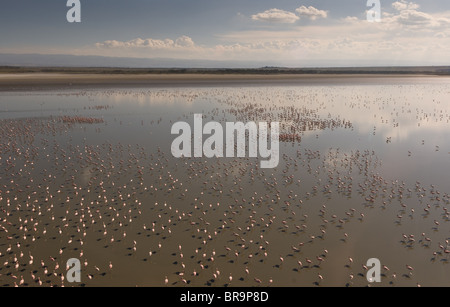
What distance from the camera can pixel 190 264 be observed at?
13477 millimetres

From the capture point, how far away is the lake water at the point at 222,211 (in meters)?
13.2

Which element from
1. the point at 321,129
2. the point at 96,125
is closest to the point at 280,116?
the point at 321,129

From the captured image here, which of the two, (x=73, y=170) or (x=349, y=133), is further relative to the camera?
(x=349, y=133)

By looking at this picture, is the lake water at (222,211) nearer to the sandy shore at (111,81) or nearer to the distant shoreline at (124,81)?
the distant shoreline at (124,81)

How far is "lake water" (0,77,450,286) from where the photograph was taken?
13.2m

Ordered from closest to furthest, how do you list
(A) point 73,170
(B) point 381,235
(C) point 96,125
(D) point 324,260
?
(D) point 324,260 → (B) point 381,235 → (A) point 73,170 → (C) point 96,125

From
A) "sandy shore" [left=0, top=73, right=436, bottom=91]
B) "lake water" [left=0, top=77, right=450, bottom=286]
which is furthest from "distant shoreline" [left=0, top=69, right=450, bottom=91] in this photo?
"lake water" [left=0, top=77, right=450, bottom=286]

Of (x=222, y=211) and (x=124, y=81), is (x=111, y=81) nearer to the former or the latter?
(x=124, y=81)

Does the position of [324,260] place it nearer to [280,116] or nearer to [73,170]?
[73,170]

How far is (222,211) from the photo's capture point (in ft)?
59.8

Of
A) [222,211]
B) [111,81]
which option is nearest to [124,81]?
[111,81]

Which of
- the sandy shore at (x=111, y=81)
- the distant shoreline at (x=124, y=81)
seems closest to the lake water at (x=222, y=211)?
the distant shoreline at (x=124, y=81)

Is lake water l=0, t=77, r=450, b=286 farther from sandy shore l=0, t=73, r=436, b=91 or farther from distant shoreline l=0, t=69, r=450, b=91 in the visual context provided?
sandy shore l=0, t=73, r=436, b=91
